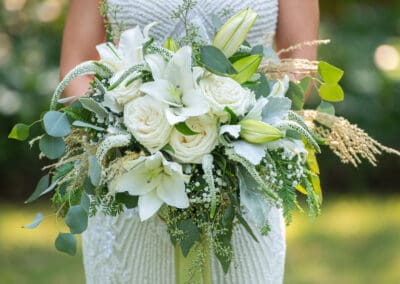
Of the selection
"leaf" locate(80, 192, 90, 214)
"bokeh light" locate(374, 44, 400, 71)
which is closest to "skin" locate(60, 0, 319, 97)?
"leaf" locate(80, 192, 90, 214)

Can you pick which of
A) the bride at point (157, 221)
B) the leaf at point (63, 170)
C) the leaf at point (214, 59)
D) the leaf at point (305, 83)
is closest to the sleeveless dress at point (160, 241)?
the bride at point (157, 221)

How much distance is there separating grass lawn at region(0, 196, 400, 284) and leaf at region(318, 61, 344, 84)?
3.16 m

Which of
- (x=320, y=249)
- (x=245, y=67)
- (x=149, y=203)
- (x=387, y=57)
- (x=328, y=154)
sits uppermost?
(x=245, y=67)

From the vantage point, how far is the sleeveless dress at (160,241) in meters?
2.88

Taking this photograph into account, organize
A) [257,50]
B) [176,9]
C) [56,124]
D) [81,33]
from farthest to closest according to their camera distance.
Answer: [81,33], [176,9], [257,50], [56,124]

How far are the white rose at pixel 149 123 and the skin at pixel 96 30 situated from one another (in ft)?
2.30

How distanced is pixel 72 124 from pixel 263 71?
0.51 metres

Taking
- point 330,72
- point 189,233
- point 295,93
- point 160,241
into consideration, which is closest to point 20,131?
point 189,233

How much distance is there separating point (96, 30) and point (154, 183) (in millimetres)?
943

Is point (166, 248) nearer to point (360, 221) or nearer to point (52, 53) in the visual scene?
point (360, 221)

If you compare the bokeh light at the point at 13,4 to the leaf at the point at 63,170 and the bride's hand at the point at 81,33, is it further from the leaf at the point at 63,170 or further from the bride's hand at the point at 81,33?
the leaf at the point at 63,170

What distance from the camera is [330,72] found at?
2629 mm

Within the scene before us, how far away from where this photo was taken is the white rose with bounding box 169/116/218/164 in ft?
7.59

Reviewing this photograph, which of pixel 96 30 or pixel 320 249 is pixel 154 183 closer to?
pixel 96 30
